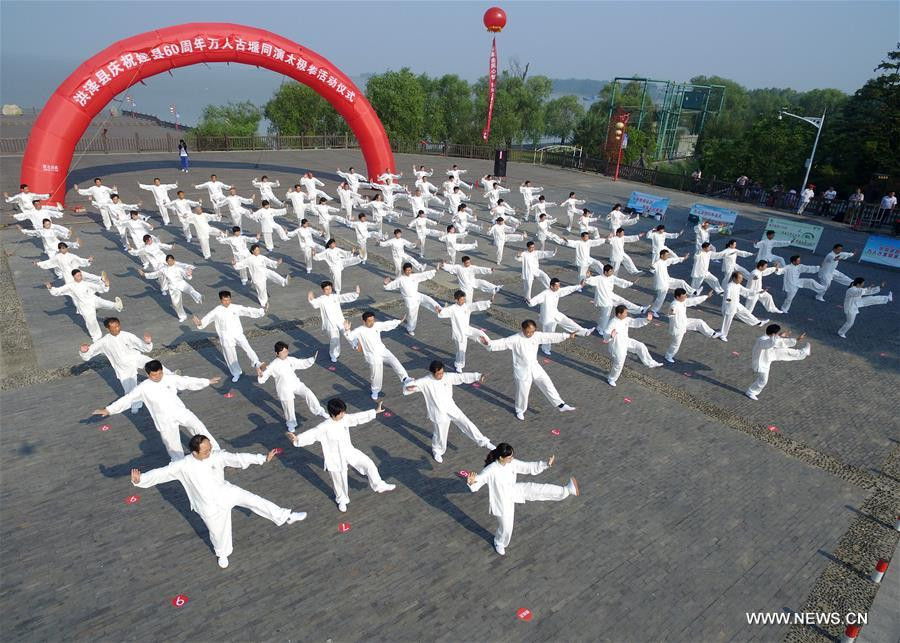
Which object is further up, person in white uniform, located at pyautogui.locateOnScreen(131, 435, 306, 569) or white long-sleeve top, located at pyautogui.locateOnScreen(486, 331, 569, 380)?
white long-sleeve top, located at pyautogui.locateOnScreen(486, 331, 569, 380)

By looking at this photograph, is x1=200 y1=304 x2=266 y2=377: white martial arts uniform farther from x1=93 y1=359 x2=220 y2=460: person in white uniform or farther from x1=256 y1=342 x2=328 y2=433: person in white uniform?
x1=93 y1=359 x2=220 y2=460: person in white uniform

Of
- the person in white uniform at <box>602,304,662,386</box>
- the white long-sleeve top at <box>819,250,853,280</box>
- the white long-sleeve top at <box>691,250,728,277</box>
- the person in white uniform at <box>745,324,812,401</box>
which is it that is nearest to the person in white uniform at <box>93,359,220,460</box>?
the person in white uniform at <box>602,304,662,386</box>

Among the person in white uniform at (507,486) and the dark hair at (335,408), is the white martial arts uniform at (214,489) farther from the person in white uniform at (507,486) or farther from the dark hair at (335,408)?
the person in white uniform at (507,486)

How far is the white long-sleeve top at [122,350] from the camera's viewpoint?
823 cm

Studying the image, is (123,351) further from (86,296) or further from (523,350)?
(523,350)

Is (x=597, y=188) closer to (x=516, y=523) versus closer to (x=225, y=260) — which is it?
(x=225, y=260)

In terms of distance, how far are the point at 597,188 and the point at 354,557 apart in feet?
93.2

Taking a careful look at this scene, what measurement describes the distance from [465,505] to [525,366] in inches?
100

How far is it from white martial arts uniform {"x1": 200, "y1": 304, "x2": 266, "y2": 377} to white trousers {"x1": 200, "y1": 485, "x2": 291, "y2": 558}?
143 inches

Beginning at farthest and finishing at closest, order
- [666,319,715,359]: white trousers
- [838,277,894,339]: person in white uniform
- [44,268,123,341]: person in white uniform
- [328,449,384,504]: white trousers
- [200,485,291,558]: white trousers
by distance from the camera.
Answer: [838,277,894,339]: person in white uniform, [666,319,715,359]: white trousers, [44,268,123,341]: person in white uniform, [328,449,384,504]: white trousers, [200,485,291,558]: white trousers

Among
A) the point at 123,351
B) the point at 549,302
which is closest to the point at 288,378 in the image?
the point at 123,351

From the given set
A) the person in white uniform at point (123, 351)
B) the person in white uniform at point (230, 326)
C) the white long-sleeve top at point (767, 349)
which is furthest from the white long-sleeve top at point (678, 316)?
the person in white uniform at point (123, 351)

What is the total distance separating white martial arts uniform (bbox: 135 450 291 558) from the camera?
5.77 m

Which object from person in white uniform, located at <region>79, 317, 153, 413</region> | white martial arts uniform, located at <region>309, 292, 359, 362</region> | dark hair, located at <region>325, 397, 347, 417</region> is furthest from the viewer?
white martial arts uniform, located at <region>309, 292, 359, 362</region>
